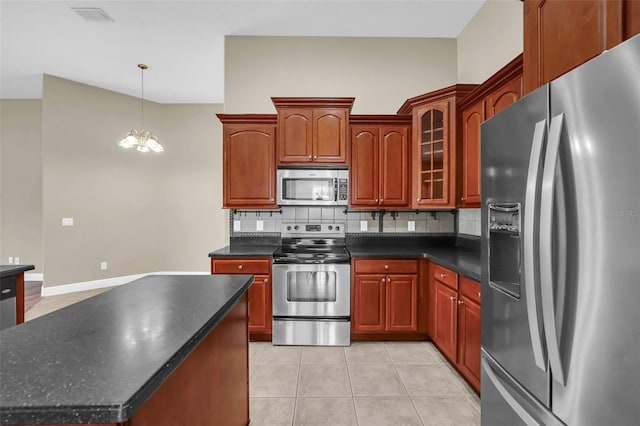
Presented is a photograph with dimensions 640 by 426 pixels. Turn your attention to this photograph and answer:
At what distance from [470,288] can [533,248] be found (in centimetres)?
134

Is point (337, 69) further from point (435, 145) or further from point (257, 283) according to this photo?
point (257, 283)

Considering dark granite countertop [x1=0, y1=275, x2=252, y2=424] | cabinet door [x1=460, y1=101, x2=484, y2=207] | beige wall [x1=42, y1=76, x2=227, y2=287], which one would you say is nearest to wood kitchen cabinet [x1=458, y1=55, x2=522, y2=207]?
cabinet door [x1=460, y1=101, x2=484, y2=207]

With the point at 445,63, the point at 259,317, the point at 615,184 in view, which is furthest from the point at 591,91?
the point at 445,63

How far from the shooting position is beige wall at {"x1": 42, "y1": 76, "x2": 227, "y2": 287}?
4633 mm

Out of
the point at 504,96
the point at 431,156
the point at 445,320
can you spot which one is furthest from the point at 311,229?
the point at 504,96

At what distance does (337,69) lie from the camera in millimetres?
3629

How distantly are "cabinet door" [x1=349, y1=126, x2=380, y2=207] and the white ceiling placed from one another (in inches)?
47.9

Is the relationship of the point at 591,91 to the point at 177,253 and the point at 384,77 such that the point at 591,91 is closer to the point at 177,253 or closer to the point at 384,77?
the point at 384,77

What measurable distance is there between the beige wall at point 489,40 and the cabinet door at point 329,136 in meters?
1.49

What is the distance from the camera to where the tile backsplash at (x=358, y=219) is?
3561 millimetres

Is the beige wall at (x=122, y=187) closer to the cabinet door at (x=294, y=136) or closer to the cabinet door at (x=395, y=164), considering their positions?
the cabinet door at (x=294, y=136)

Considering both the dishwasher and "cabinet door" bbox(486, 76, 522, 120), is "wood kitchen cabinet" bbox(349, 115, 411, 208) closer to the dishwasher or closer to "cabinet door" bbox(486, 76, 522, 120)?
"cabinet door" bbox(486, 76, 522, 120)

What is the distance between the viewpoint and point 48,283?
15.0 feet

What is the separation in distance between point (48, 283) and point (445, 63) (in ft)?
20.9
